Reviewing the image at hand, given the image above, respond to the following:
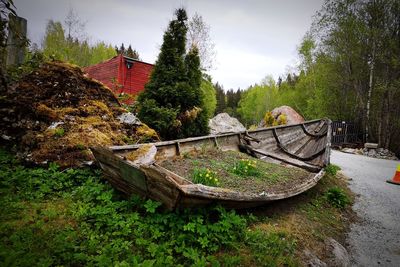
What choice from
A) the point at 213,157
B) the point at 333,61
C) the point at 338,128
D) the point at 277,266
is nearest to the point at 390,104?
the point at 338,128

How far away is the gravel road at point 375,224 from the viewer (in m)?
3.41

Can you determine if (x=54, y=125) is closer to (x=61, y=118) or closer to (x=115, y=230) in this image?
(x=61, y=118)

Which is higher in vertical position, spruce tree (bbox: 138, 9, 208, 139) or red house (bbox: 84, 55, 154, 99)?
red house (bbox: 84, 55, 154, 99)

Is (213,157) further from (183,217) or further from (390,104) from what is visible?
(390,104)

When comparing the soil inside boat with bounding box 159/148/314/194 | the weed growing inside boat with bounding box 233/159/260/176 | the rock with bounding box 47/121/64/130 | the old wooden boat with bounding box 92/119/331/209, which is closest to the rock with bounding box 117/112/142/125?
the rock with bounding box 47/121/64/130

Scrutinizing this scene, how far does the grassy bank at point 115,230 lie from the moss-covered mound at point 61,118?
37cm

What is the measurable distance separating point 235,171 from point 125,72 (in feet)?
43.8

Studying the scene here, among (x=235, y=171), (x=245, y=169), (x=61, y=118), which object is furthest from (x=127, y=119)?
(x=245, y=169)

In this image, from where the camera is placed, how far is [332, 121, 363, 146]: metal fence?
54.3 feet

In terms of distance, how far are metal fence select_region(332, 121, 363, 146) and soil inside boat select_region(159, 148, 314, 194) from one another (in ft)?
43.8

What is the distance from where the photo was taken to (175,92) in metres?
6.66

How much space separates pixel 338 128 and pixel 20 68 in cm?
1763

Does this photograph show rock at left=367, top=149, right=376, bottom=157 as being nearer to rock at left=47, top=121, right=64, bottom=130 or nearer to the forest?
the forest

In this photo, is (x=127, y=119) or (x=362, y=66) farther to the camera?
(x=362, y=66)
